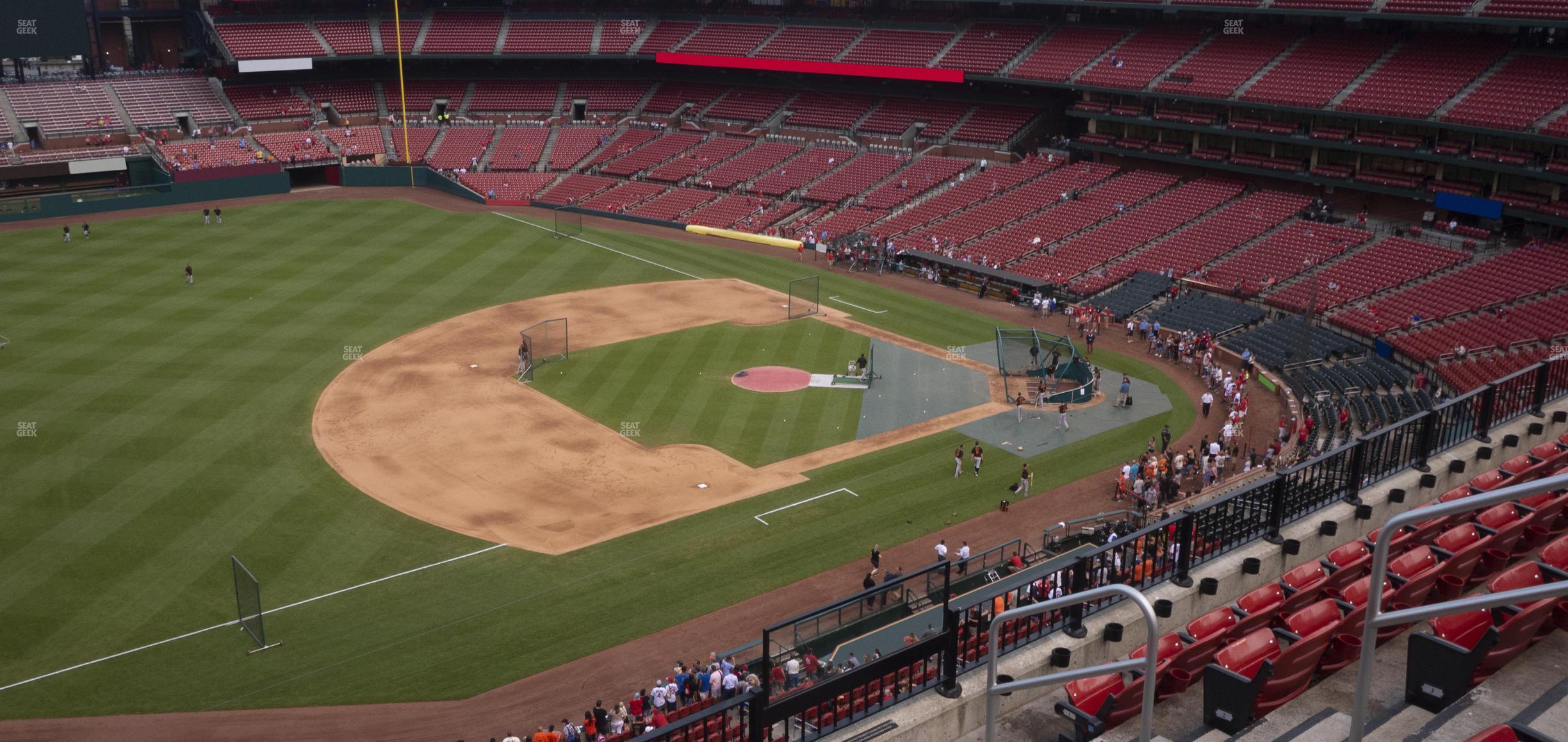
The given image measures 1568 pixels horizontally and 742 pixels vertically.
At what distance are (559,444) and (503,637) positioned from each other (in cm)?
1162

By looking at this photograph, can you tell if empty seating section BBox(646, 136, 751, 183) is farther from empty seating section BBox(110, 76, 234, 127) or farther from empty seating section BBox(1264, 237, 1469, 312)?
empty seating section BBox(1264, 237, 1469, 312)

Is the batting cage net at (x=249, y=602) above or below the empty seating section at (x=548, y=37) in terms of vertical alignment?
below

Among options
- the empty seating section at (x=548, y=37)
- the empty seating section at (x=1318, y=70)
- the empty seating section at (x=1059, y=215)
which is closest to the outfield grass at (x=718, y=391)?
the empty seating section at (x=1059, y=215)

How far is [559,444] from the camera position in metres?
38.1

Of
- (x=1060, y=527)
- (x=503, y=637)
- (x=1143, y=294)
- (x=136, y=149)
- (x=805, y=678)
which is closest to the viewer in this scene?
(x=805, y=678)

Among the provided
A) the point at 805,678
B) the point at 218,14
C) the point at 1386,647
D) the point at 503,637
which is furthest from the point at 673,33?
the point at 1386,647

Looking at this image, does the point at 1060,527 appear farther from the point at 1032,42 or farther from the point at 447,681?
the point at 1032,42

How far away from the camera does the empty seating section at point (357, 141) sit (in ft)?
261

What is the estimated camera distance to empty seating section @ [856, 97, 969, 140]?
7512 cm

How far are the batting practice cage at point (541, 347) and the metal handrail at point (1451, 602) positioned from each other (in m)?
38.7

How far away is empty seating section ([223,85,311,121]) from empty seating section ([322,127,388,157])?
3.17 meters

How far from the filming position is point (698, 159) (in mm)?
78500

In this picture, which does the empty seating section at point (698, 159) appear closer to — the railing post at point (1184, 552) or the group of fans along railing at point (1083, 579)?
the group of fans along railing at point (1083, 579)

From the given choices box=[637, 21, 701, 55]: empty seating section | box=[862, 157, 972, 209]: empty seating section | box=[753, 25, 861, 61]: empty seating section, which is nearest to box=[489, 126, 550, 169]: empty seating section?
box=[637, 21, 701, 55]: empty seating section
